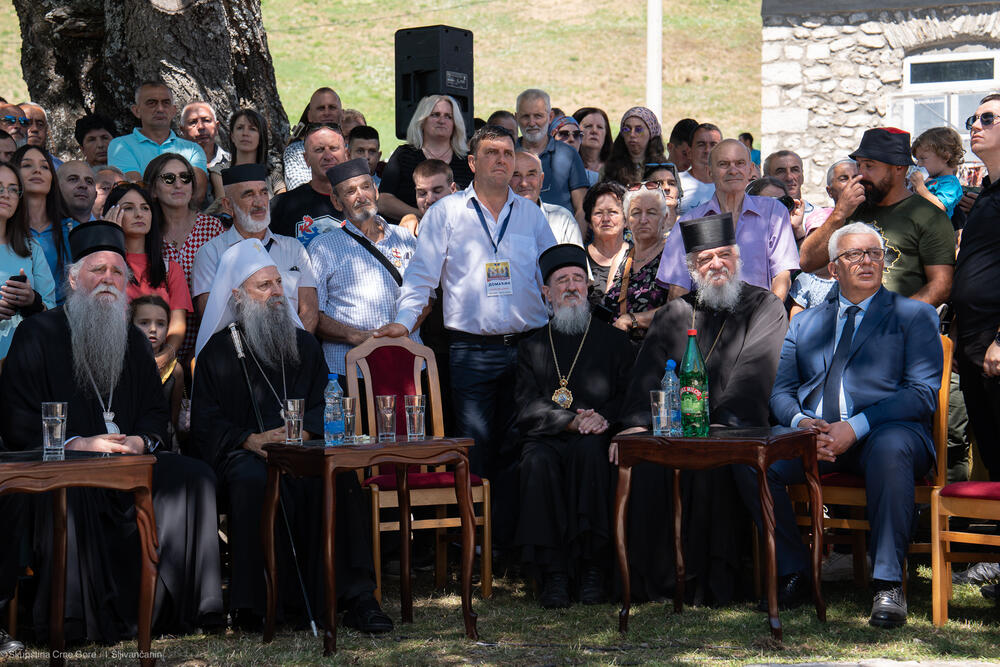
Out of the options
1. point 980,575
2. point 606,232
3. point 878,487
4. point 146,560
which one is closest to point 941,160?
point 606,232

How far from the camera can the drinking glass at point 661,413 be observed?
5168 mm

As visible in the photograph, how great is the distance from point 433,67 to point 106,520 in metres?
4.72

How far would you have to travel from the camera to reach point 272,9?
4559 cm

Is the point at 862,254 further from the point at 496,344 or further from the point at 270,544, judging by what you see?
the point at 270,544

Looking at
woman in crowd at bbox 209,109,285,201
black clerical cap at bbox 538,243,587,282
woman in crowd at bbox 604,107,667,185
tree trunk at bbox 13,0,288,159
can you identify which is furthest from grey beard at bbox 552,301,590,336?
tree trunk at bbox 13,0,288,159

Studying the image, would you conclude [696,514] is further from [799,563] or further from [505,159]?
[505,159]

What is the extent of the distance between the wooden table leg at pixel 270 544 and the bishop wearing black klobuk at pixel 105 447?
0.26m

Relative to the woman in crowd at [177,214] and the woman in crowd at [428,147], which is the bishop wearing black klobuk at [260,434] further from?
the woman in crowd at [428,147]

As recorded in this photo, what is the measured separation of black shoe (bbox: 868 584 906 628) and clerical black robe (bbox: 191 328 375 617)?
2.16 m

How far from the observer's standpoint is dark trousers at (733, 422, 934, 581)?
510 cm

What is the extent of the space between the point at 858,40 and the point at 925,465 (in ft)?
34.8

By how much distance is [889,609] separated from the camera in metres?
4.97

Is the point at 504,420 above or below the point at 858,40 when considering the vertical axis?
below

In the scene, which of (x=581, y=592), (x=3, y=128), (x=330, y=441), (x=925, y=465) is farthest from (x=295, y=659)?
(x=3, y=128)
